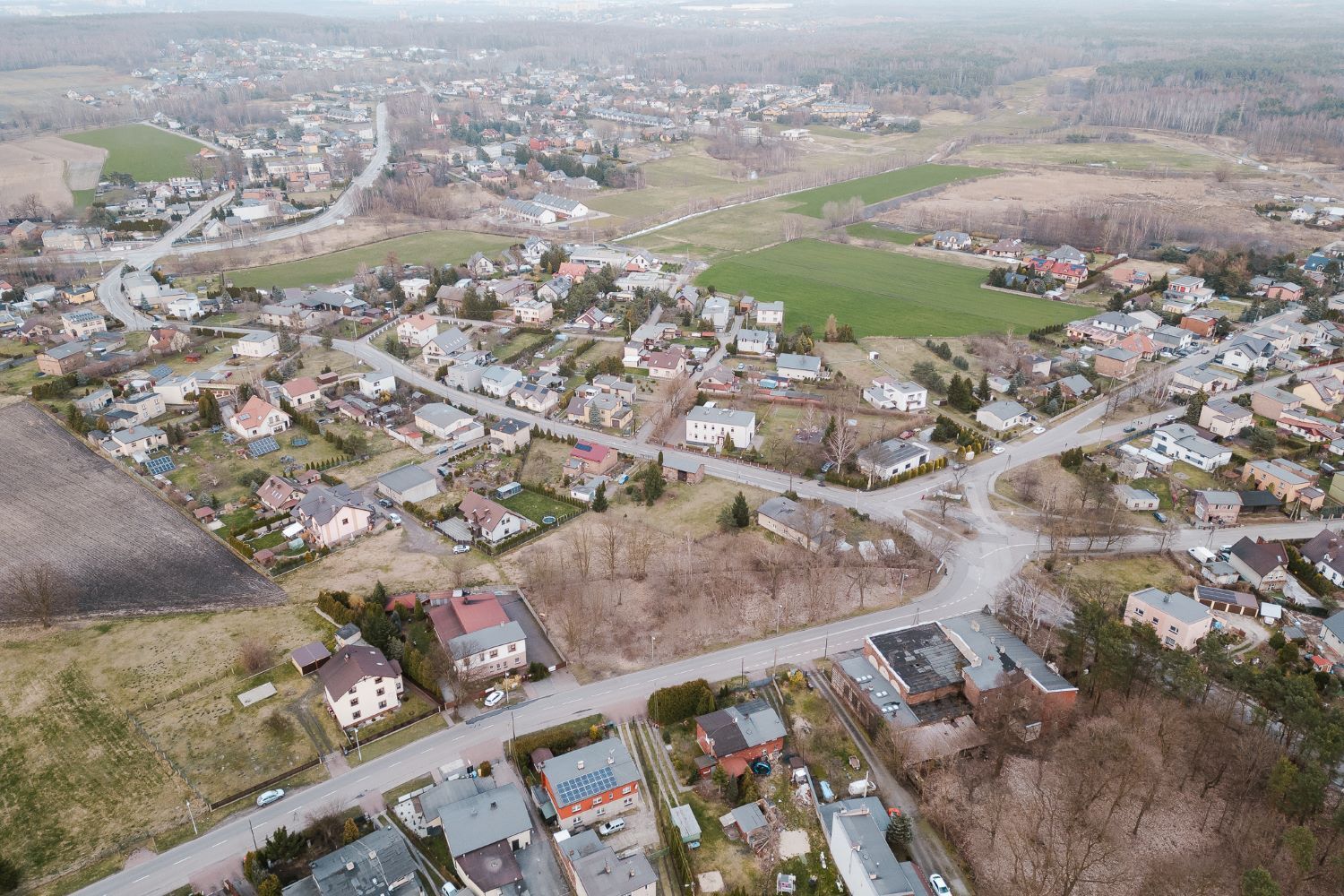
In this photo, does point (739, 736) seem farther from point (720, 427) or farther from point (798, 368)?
point (798, 368)

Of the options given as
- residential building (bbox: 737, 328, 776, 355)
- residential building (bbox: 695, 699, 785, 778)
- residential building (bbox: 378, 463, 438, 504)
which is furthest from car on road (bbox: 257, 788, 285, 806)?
residential building (bbox: 737, 328, 776, 355)

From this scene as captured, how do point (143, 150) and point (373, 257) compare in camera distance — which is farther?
point (143, 150)

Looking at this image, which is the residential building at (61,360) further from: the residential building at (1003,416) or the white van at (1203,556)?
the white van at (1203,556)

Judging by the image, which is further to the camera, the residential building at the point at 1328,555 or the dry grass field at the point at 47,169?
the dry grass field at the point at 47,169

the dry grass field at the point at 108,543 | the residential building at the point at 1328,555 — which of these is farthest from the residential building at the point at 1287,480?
the dry grass field at the point at 108,543

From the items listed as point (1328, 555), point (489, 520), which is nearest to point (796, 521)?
point (489, 520)

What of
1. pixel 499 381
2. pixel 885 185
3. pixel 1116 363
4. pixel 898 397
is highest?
pixel 885 185
